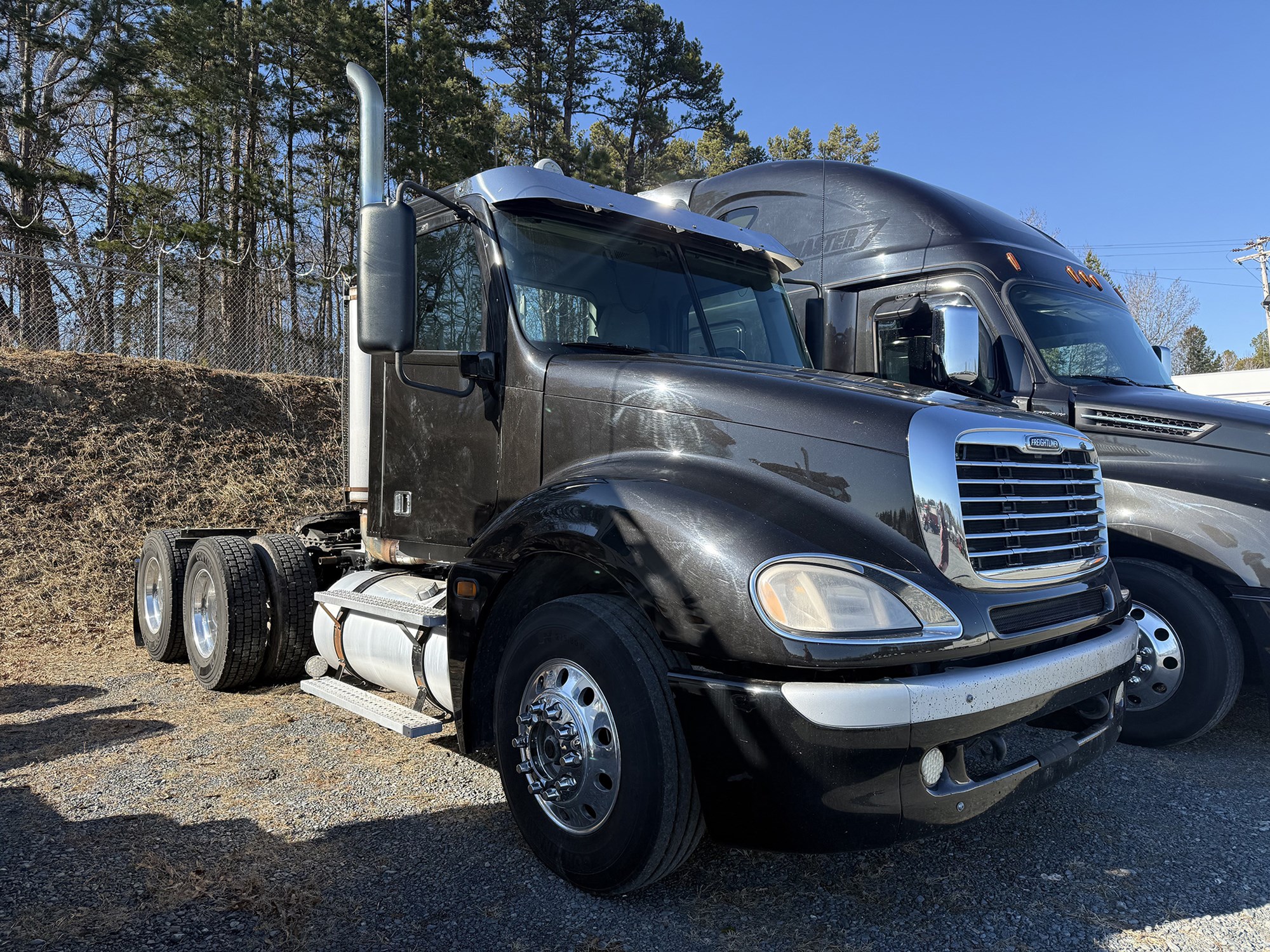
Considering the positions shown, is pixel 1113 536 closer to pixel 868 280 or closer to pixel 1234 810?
pixel 1234 810

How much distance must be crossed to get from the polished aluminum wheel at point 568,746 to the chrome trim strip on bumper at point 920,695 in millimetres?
704

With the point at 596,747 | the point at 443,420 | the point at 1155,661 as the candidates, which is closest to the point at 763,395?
the point at 596,747

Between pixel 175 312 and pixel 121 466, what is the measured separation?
3450mm

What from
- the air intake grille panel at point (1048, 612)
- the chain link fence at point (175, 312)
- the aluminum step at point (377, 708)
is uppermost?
the chain link fence at point (175, 312)

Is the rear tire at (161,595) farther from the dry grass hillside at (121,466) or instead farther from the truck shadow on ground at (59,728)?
the dry grass hillside at (121,466)

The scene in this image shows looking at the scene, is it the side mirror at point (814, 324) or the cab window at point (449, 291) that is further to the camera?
the side mirror at point (814, 324)

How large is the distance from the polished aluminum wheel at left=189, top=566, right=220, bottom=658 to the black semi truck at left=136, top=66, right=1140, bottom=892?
6.37 ft

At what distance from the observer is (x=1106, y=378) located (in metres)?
5.35

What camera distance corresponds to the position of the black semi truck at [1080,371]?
453cm

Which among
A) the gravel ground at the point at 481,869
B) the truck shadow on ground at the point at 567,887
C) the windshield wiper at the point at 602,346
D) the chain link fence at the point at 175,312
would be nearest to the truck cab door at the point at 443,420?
the windshield wiper at the point at 602,346

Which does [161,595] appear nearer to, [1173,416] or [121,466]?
[121,466]

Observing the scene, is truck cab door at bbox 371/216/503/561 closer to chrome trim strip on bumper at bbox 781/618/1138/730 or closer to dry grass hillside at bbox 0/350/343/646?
chrome trim strip on bumper at bbox 781/618/1138/730

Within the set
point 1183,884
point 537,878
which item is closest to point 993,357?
point 1183,884

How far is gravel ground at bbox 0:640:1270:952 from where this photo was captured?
2.81 metres
